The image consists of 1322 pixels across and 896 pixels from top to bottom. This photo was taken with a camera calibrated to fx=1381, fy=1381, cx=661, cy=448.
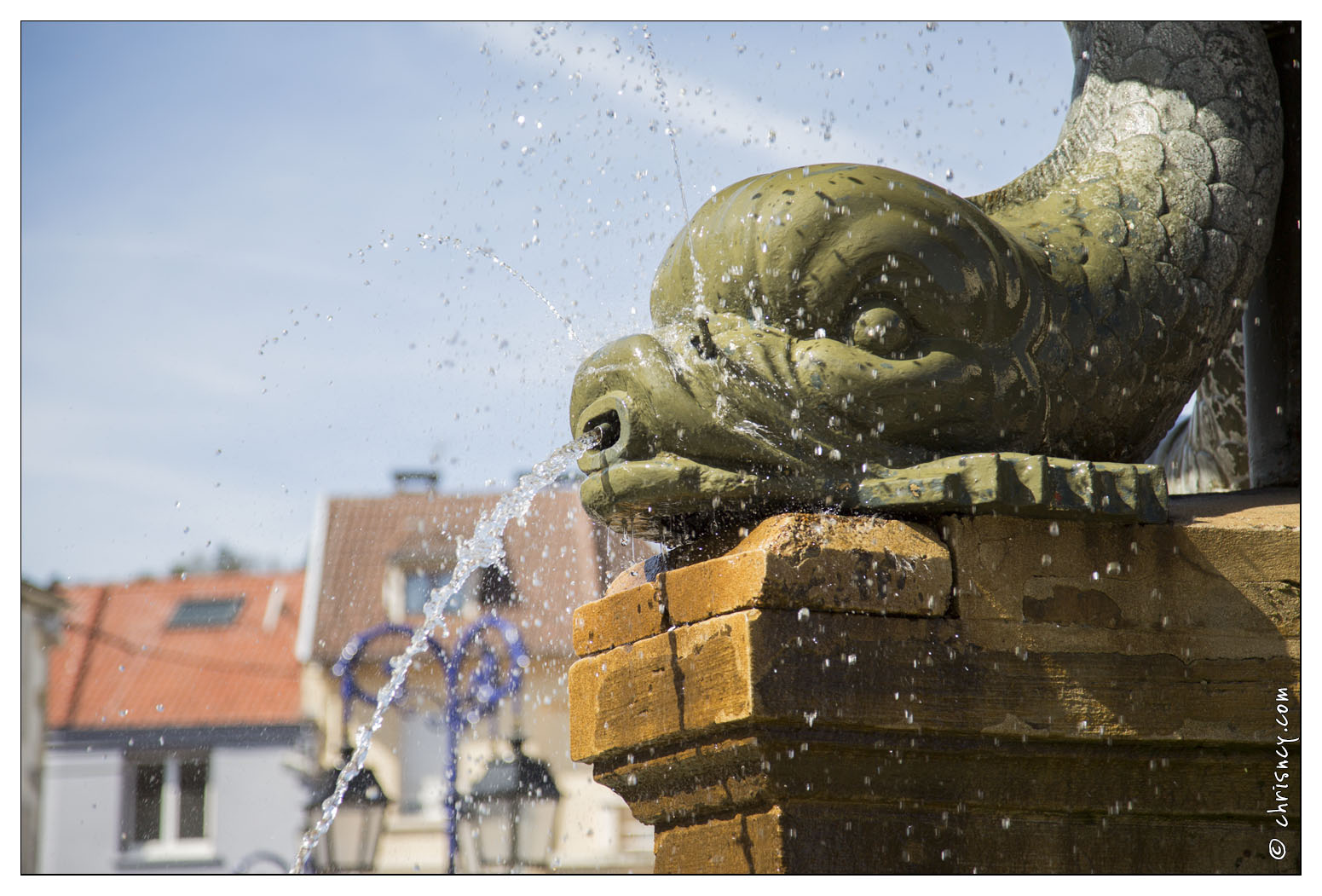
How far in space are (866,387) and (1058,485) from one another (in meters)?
0.43

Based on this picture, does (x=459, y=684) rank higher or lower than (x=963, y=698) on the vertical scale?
higher

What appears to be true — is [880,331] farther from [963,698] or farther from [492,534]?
[492,534]

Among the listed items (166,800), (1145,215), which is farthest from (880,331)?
(166,800)

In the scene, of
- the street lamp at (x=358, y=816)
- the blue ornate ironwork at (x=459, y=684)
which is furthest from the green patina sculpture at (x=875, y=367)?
the street lamp at (x=358, y=816)

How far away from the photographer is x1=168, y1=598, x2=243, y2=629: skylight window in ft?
72.6

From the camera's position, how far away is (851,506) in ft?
8.95

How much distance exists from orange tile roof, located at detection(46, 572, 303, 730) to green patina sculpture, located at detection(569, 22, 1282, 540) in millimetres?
17967

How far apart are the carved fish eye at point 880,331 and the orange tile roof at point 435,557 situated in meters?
12.6

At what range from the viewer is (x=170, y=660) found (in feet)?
71.2

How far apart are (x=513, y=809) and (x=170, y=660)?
17.0m

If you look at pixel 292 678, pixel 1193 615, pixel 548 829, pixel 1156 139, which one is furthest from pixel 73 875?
pixel 292 678

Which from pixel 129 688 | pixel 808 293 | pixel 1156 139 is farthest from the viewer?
pixel 129 688

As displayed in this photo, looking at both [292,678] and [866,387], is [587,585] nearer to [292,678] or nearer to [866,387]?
[292,678]

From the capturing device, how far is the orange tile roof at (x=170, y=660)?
66.0ft
